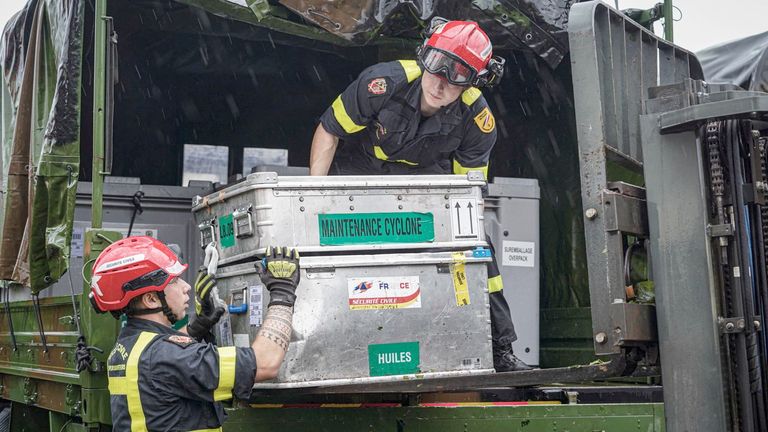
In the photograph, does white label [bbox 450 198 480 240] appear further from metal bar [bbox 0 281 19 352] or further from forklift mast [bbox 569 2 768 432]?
metal bar [bbox 0 281 19 352]

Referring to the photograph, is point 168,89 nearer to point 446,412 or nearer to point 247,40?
point 247,40

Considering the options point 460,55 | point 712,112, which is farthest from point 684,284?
point 460,55

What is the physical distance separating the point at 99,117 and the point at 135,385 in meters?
1.37

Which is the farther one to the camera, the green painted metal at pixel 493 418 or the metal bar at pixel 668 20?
the metal bar at pixel 668 20

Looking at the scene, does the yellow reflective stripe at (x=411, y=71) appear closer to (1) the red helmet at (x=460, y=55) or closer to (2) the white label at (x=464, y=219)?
(1) the red helmet at (x=460, y=55)

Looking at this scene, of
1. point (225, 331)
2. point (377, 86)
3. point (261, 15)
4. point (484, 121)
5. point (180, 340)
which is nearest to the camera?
point (180, 340)

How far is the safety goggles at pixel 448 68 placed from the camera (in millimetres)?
3887

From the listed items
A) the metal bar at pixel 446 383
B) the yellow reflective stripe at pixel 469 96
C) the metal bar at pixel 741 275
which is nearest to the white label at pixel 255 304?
the metal bar at pixel 446 383

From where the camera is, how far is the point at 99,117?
4066mm

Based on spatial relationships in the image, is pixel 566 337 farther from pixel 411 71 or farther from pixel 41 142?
pixel 41 142

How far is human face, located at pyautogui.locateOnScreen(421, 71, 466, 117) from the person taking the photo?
4012 mm

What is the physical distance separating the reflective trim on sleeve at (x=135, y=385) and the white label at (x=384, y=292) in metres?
0.73

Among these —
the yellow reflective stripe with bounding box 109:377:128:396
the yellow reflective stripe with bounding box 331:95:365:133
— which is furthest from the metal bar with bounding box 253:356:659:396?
the yellow reflective stripe with bounding box 331:95:365:133

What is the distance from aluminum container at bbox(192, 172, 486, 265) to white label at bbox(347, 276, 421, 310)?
0.38 feet
